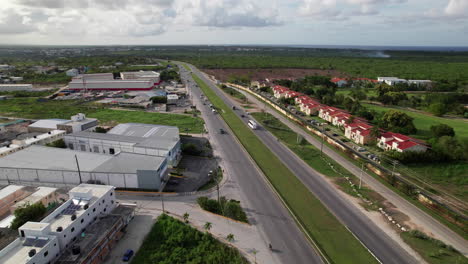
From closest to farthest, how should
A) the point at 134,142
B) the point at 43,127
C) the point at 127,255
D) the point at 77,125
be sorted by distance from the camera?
the point at 127,255, the point at 134,142, the point at 77,125, the point at 43,127

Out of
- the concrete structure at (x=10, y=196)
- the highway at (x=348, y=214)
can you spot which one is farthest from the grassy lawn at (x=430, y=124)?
the concrete structure at (x=10, y=196)

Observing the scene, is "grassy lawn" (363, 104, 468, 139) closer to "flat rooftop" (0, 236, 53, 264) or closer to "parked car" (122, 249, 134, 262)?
"parked car" (122, 249, 134, 262)

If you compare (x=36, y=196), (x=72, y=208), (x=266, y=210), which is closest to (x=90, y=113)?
(x=36, y=196)

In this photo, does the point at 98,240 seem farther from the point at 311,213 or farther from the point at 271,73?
the point at 271,73

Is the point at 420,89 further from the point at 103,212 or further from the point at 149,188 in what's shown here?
the point at 103,212

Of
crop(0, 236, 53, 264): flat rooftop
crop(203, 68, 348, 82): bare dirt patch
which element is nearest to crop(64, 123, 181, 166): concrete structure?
crop(0, 236, 53, 264): flat rooftop

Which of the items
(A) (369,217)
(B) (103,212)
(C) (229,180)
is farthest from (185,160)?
(A) (369,217)
